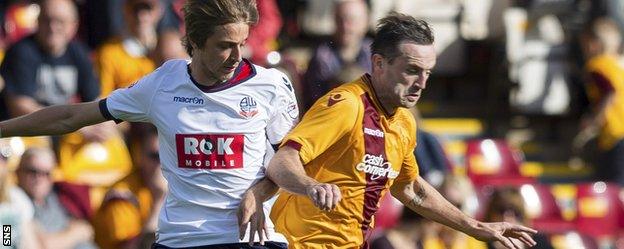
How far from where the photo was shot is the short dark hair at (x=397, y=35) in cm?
654

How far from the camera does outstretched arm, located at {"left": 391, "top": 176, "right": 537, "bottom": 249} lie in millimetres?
6727

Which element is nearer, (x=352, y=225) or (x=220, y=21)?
(x=220, y=21)

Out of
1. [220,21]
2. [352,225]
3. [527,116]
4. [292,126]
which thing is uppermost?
[220,21]

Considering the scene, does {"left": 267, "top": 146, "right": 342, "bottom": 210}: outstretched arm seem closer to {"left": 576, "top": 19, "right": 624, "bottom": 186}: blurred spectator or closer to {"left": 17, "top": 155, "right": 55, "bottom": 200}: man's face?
{"left": 17, "top": 155, "right": 55, "bottom": 200}: man's face

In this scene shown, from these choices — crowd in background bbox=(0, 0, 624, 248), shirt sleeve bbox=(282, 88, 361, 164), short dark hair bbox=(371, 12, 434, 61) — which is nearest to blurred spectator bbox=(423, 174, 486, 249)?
crowd in background bbox=(0, 0, 624, 248)

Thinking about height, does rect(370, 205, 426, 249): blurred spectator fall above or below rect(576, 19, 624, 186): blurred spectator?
above

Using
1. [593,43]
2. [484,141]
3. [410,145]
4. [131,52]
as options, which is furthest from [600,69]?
[410,145]

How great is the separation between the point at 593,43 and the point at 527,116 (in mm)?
1249

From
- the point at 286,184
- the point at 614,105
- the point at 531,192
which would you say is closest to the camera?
the point at 286,184

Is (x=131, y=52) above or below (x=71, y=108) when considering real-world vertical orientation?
below

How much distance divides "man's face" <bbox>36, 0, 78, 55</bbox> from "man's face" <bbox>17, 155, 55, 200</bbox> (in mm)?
1274

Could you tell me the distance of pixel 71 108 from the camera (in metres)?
6.41

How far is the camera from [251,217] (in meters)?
5.98

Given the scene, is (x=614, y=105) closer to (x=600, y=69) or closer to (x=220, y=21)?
(x=600, y=69)
